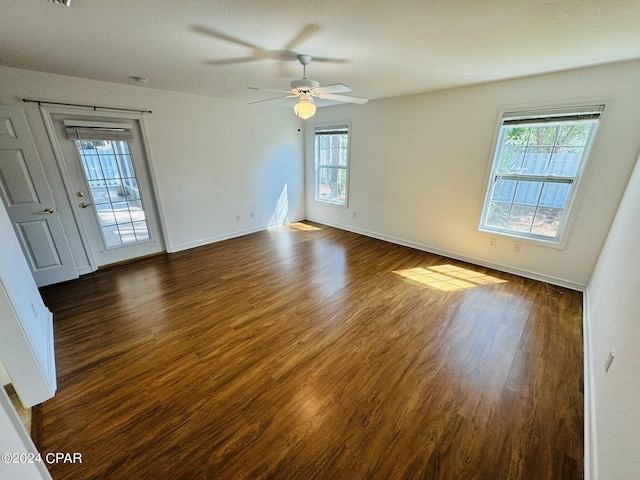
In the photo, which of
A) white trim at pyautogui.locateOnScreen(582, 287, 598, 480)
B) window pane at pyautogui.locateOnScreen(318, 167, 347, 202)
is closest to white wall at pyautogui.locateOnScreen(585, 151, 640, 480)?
white trim at pyautogui.locateOnScreen(582, 287, 598, 480)

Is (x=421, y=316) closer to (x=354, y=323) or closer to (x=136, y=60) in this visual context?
(x=354, y=323)

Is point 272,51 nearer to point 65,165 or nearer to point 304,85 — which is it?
point 304,85

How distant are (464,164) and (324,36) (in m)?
2.57

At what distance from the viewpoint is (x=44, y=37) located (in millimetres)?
1892

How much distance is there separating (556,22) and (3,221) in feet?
14.1

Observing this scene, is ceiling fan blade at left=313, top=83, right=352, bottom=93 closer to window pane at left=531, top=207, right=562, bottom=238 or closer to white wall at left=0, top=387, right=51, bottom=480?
white wall at left=0, top=387, right=51, bottom=480

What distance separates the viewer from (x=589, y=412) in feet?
5.06

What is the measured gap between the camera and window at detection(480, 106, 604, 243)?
274 centimetres

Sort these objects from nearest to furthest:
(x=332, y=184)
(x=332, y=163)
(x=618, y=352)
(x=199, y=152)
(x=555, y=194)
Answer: (x=618, y=352)
(x=555, y=194)
(x=199, y=152)
(x=332, y=163)
(x=332, y=184)

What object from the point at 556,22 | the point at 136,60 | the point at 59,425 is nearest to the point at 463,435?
the point at 59,425

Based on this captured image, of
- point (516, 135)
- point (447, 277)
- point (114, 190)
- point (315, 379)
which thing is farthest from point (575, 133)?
point (114, 190)

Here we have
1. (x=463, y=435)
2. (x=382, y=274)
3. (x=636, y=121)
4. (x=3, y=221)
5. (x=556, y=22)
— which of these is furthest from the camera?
(x=382, y=274)

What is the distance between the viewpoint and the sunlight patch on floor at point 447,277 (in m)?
3.14

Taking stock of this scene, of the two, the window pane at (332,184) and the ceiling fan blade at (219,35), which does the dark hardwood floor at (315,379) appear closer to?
the ceiling fan blade at (219,35)
